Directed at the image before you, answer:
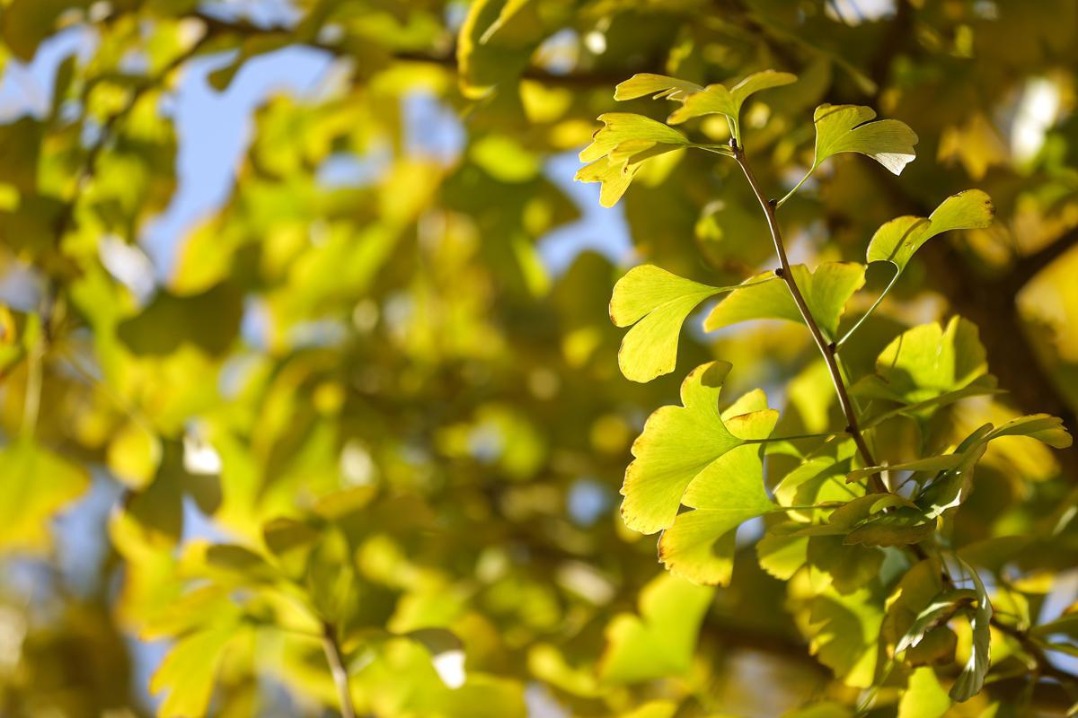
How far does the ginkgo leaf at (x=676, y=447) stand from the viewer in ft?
0.94

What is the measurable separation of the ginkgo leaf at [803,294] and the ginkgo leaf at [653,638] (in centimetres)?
19

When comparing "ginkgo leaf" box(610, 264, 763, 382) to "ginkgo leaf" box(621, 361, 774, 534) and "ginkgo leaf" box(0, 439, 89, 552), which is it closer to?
"ginkgo leaf" box(621, 361, 774, 534)

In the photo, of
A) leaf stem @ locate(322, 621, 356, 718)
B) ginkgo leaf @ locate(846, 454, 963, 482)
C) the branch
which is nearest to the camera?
ginkgo leaf @ locate(846, 454, 963, 482)

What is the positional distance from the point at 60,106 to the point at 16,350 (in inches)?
4.9

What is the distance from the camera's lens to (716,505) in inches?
11.9

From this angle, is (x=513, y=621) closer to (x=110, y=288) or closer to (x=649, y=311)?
(x=110, y=288)

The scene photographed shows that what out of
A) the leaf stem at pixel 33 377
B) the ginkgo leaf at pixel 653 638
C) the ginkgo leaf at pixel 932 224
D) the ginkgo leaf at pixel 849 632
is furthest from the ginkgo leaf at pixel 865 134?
the leaf stem at pixel 33 377

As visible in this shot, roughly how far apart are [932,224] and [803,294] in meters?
0.04

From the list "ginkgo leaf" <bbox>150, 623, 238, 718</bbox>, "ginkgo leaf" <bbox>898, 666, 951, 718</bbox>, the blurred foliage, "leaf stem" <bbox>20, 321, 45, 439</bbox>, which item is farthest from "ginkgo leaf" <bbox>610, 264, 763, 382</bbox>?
"leaf stem" <bbox>20, 321, 45, 439</bbox>

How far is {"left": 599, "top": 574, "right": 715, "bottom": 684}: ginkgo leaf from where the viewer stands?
469mm

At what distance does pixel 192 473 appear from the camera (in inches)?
20.5

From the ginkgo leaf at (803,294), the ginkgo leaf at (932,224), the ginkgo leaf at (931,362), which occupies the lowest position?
the ginkgo leaf at (931,362)

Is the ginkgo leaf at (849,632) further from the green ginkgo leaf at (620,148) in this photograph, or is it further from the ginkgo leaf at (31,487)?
the ginkgo leaf at (31,487)

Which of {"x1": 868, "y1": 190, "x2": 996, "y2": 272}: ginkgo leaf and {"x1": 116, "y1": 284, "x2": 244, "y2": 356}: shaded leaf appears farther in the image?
{"x1": 116, "y1": 284, "x2": 244, "y2": 356}: shaded leaf
